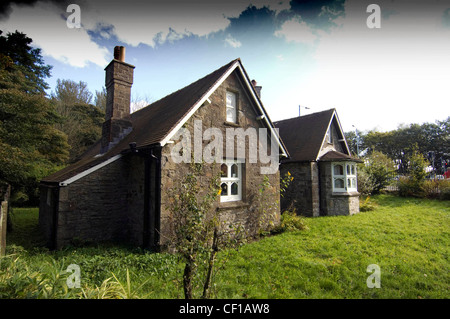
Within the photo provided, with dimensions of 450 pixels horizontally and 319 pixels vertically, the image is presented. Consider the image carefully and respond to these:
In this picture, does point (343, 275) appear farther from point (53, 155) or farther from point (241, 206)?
point (53, 155)

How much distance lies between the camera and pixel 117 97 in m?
10.0

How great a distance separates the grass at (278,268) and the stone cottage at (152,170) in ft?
3.14

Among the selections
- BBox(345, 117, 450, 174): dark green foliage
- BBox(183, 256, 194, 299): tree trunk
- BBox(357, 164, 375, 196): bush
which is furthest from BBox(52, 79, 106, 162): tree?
BBox(345, 117, 450, 174): dark green foliage

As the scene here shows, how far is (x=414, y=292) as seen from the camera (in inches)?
194

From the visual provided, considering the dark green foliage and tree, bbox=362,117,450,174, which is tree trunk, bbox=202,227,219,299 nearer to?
the dark green foliage

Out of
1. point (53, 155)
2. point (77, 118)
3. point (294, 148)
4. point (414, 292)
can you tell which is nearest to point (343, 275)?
point (414, 292)

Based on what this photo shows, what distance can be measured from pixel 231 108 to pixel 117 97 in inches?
215

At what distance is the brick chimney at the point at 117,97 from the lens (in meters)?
10.0

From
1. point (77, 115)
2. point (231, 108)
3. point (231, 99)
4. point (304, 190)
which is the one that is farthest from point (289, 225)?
point (77, 115)

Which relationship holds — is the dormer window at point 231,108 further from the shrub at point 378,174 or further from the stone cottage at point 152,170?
the shrub at point 378,174

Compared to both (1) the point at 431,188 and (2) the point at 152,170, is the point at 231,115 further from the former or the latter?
(1) the point at 431,188

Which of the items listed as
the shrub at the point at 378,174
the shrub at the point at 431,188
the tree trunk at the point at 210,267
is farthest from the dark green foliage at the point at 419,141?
the tree trunk at the point at 210,267

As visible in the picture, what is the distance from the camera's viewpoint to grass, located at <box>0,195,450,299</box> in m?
4.10
